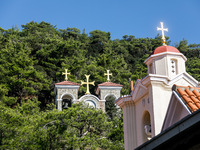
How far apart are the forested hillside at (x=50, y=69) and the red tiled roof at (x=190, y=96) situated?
42.8 feet

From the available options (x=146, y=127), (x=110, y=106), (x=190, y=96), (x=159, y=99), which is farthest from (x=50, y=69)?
(x=190, y=96)

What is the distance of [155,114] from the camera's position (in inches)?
367

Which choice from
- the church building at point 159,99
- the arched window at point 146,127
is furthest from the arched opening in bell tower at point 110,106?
the arched window at point 146,127

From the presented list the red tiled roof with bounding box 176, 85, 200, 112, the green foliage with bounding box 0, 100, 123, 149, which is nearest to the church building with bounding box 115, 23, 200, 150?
the red tiled roof with bounding box 176, 85, 200, 112

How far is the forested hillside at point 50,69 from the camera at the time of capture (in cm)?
2175

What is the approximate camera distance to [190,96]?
840 centimetres

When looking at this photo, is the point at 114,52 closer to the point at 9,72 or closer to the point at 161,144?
the point at 9,72

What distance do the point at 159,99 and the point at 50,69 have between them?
37.1 metres

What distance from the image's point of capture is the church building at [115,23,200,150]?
27.7 ft

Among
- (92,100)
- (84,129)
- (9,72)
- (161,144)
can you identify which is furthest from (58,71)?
(161,144)

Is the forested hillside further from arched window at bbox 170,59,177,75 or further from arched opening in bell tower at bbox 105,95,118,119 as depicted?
arched window at bbox 170,59,177,75

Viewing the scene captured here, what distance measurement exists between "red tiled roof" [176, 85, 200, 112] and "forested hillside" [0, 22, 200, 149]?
13037 millimetres

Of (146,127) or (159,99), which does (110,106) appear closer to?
A: (146,127)

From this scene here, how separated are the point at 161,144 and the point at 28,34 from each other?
52761mm
